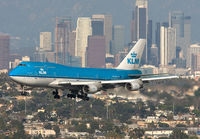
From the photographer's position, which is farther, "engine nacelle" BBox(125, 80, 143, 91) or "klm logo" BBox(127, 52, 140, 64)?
"klm logo" BBox(127, 52, 140, 64)

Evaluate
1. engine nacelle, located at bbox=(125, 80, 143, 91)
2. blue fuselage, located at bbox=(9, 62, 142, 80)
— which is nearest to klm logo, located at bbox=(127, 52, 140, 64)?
blue fuselage, located at bbox=(9, 62, 142, 80)

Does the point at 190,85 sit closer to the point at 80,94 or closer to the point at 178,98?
the point at 178,98

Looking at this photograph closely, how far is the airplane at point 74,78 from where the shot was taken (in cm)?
12125

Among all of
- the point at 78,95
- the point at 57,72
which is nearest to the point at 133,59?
the point at 78,95

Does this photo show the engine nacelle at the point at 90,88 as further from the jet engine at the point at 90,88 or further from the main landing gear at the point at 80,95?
the main landing gear at the point at 80,95

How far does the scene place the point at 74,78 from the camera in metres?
126

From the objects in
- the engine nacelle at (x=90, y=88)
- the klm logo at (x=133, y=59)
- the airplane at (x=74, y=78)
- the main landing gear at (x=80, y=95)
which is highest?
the klm logo at (x=133, y=59)

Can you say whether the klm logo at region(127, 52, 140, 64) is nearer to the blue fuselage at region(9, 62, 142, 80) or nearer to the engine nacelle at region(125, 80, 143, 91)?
the blue fuselage at region(9, 62, 142, 80)

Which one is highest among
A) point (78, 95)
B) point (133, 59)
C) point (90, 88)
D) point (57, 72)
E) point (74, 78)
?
point (133, 59)

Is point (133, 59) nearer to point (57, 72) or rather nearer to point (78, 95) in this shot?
point (78, 95)

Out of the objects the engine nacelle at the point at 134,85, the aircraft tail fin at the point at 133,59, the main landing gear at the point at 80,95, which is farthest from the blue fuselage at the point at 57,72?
the engine nacelle at the point at 134,85

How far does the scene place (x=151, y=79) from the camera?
426 ft

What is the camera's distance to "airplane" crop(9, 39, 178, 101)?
398 feet

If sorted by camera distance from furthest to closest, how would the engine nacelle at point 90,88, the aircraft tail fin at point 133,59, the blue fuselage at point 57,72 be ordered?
the aircraft tail fin at point 133,59 → the engine nacelle at point 90,88 → the blue fuselage at point 57,72
